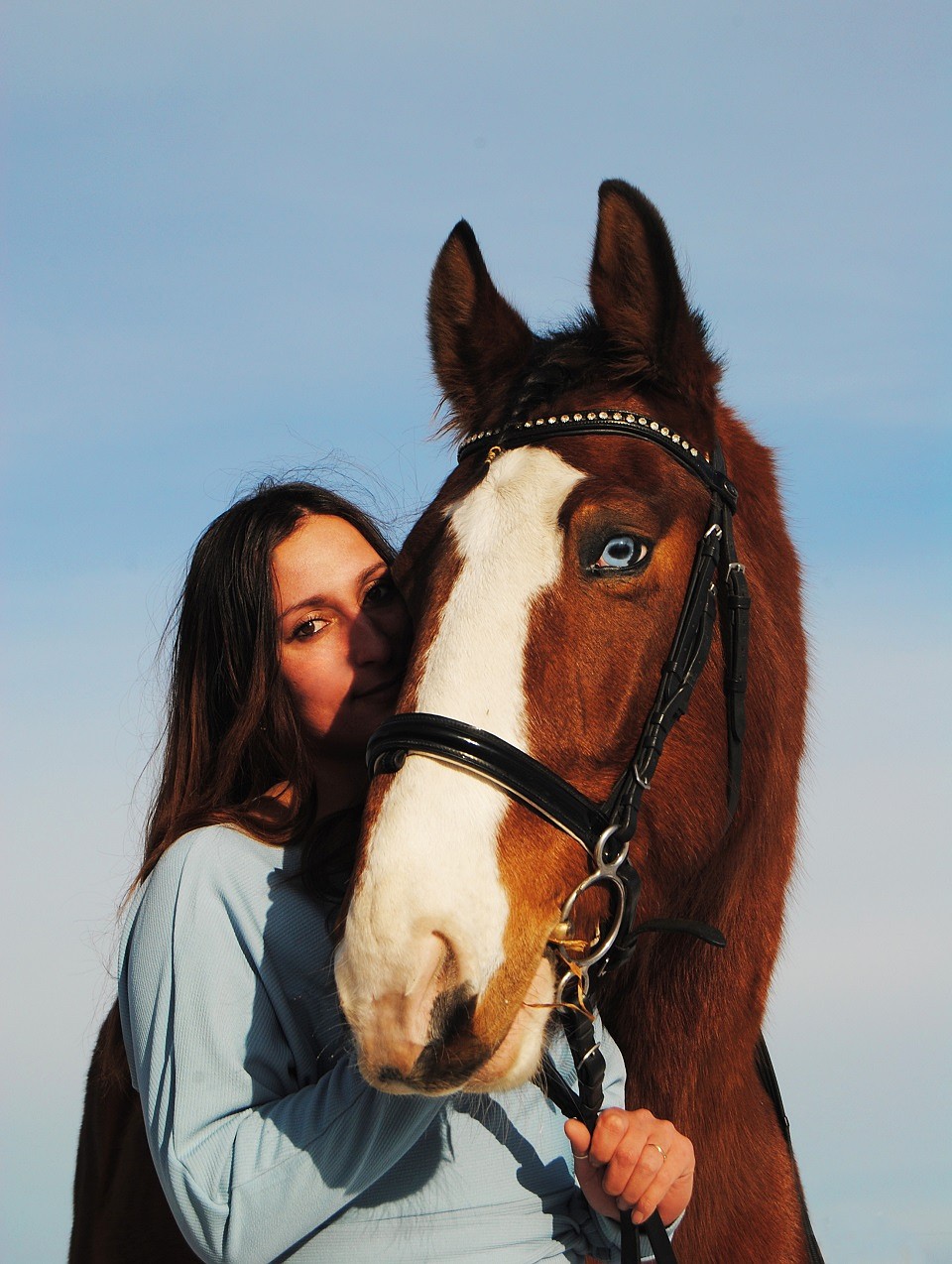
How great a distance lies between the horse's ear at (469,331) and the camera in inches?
111

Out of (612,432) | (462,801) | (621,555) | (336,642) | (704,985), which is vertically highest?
(612,432)

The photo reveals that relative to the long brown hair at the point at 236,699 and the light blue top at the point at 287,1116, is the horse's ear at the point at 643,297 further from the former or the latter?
the light blue top at the point at 287,1116

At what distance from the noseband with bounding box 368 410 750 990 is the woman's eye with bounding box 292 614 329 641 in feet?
1.67

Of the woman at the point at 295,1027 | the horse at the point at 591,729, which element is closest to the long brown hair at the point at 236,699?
the woman at the point at 295,1027

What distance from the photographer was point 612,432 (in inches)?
95.8

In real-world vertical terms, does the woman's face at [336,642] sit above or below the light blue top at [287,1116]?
above

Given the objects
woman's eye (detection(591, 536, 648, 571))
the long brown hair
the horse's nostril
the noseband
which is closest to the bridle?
the noseband

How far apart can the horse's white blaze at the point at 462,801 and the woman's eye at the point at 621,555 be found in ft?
0.31

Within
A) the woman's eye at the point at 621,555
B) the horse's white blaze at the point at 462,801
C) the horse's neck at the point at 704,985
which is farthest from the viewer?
the horse's neck at the point at 704,985

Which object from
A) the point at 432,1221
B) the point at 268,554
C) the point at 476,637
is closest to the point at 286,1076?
the point at 432,1221

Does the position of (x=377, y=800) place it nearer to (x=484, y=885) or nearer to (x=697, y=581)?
(x=484, y=885)

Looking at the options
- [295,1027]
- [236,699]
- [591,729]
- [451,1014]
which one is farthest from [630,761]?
[236,699]

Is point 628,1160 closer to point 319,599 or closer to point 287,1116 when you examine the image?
point 287,1116

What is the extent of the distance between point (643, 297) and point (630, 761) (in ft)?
3.42
